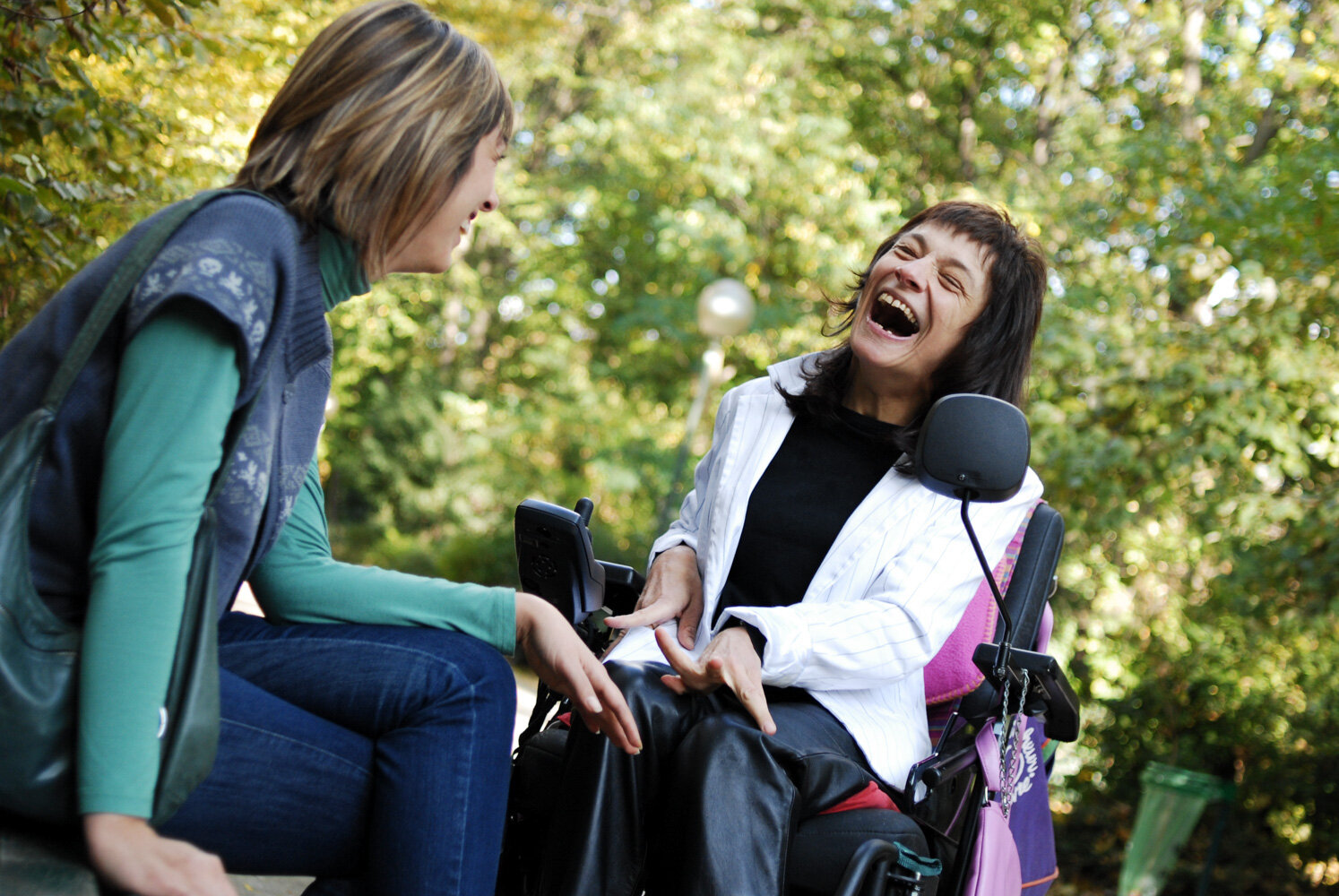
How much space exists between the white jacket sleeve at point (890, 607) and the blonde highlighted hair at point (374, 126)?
3.10 ft

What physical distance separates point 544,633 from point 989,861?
0.93 metres

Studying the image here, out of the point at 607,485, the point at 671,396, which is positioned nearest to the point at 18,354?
the point at 607,485

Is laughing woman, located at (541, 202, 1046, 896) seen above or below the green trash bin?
above

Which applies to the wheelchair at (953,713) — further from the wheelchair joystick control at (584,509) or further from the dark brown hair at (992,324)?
the dark brown hair at (992,324)

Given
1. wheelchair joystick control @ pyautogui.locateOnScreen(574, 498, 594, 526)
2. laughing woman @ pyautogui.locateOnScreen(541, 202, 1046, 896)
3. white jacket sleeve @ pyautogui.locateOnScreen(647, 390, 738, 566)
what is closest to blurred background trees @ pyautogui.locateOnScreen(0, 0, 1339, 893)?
wheelchair joystick control @ pyautogui.locateOnScreen(574, 498, 594, 526)

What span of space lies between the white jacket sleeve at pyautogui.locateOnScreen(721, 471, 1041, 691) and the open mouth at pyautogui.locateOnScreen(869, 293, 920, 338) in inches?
17.1

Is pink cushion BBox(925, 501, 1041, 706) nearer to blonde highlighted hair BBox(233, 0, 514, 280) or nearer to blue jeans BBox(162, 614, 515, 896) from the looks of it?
blue jeans BBox(162, 614, 515, 896)

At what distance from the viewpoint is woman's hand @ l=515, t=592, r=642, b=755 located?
1524 millimetres

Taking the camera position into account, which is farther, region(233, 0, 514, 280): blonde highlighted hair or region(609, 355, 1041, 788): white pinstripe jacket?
region(609, 355, 1041, 788): white pinstripe jacket

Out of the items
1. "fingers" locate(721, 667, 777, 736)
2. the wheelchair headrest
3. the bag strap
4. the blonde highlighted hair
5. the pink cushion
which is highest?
the blonde highlighted hair

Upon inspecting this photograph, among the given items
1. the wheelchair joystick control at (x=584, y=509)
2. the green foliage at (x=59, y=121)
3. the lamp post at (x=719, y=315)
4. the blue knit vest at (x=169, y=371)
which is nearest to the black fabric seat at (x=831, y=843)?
the wheelchair joystick control at (x=584, y=509)

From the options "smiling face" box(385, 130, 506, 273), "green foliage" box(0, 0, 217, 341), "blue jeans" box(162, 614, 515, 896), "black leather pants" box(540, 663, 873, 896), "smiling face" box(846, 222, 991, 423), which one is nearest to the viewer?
"blue jeans" box(162, 614, 515, 896)

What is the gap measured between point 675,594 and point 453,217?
1105 millimetres

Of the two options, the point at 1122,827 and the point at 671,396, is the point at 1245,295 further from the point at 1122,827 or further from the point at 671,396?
the point at 671,396
